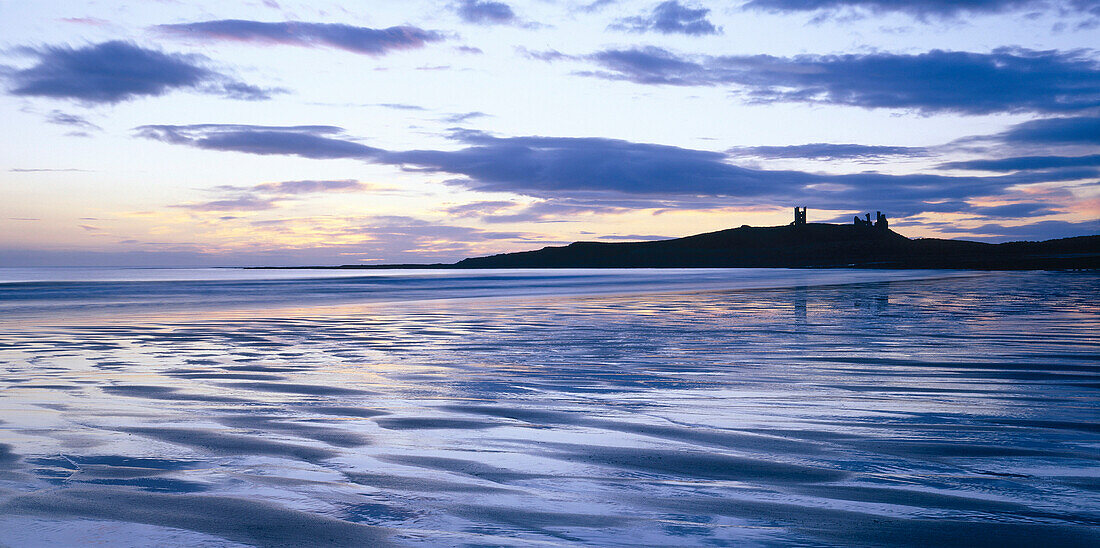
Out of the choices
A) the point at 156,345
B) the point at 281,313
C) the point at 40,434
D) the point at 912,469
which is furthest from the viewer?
the point at 281,313

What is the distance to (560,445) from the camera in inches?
202

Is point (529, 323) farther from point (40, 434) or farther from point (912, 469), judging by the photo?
point (912, 469)

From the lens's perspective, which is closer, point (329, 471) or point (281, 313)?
point (329, 471)

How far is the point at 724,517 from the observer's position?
11.8ft

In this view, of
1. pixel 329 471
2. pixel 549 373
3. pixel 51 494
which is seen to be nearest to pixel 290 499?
pixel 329 471

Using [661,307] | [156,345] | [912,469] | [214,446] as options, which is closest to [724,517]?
[912,469]

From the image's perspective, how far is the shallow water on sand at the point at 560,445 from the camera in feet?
11.5

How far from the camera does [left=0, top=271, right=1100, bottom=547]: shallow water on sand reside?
3500 millimetres

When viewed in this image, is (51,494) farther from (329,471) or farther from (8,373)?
(8,373)

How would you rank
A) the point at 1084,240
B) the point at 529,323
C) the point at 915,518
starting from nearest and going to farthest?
the point at 915,518
the point at 529,323
the point at 1084,240

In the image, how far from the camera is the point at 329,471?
4.47 meters

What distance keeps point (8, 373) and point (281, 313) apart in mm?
13604

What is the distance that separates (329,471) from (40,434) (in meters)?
2.68

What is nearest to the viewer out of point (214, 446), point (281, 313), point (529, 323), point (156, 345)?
point (214, 446)
